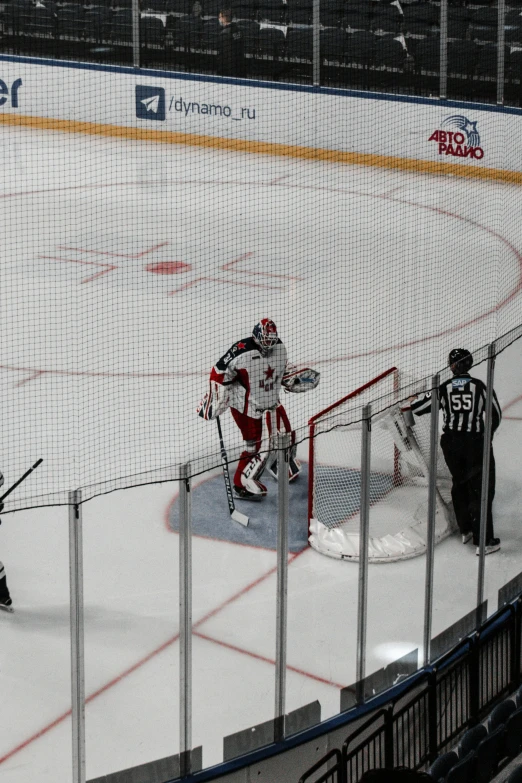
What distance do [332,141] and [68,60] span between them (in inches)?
124

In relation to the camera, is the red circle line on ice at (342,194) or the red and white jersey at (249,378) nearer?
the red and white jersey at (249,378)

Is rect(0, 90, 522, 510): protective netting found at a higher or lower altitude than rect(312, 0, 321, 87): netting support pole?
lower

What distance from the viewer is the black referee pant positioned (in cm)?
459

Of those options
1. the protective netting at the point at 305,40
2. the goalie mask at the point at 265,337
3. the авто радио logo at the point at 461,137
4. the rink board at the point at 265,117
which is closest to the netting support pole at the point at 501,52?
the protective netting at the point at 305,40

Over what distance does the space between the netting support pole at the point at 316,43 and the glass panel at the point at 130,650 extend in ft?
31.2

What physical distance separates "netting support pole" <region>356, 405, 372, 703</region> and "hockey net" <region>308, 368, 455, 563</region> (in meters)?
0.12

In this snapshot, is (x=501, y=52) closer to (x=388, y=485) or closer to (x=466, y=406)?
(x=466, y=406)

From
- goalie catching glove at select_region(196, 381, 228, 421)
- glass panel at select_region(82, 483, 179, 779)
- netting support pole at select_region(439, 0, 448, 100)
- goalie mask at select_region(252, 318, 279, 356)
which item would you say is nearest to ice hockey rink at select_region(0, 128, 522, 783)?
glass panel at select_region(82, 483, 179, 779)

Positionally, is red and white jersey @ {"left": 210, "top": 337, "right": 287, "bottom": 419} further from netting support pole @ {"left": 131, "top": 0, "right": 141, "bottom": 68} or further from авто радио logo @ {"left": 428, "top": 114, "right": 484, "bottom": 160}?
netting support pole @ {"left": 131, "top": 0, "right": 141, "bottom": 68}

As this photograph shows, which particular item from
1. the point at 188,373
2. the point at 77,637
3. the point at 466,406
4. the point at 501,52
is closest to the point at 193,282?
the point at 188,373

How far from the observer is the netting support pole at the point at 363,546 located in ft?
13.1

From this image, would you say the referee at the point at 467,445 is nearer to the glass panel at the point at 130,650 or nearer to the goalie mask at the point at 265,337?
the glass panel at the point at 130,650

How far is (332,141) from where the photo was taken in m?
13.1

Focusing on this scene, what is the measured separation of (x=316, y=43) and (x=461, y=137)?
1850mm
